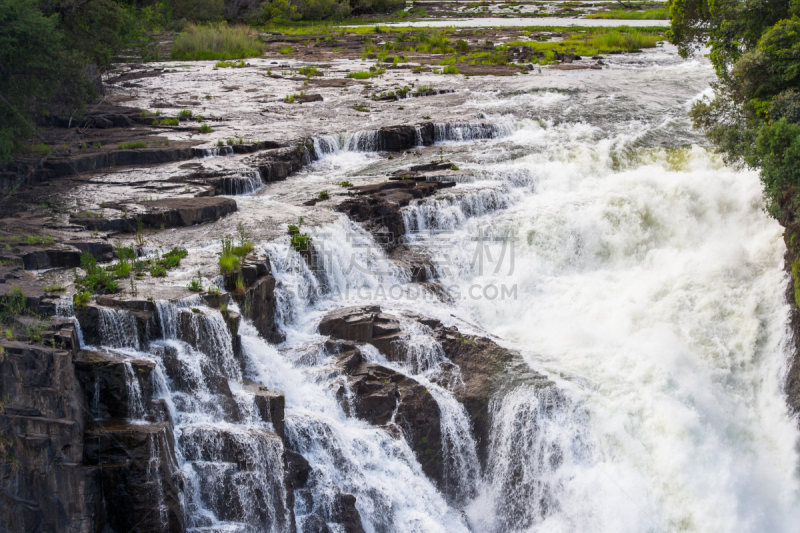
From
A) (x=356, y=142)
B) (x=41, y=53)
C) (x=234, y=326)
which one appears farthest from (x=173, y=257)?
(x=356, y=142)

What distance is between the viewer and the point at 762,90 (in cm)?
1797

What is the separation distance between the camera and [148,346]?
41.2ft

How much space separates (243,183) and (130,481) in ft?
42.1

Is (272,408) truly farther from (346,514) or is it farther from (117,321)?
(117,321)

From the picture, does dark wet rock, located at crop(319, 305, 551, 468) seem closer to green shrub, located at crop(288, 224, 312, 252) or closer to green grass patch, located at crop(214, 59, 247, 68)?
green shrub, located at crop(288, 224, 312, 252)

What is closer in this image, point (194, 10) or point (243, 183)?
point (243, 183)

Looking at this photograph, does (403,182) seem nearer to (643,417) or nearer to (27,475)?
(643,417)

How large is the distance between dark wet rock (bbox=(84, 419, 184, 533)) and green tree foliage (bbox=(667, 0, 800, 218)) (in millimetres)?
14457

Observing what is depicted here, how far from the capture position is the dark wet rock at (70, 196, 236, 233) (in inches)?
688

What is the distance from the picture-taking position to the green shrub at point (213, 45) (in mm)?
48875

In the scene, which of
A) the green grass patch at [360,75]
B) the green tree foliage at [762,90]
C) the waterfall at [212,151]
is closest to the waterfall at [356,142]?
the waterfall at [212,151]

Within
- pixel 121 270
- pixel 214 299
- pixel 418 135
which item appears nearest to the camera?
pixel 214 299

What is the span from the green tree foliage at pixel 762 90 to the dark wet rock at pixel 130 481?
14.5 metres

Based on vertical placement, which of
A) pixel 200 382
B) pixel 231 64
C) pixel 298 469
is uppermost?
pixel 231 64
